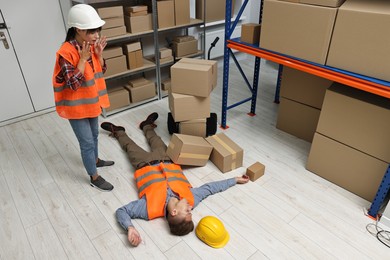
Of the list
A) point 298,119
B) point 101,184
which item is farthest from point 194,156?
point 298,119

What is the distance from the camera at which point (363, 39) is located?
1748 millimetres

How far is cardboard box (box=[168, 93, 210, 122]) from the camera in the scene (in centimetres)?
256

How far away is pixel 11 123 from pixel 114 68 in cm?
131

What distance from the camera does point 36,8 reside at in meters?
A: 2.87

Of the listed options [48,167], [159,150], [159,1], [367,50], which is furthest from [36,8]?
[367,50]

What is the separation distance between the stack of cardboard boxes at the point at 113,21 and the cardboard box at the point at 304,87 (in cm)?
173

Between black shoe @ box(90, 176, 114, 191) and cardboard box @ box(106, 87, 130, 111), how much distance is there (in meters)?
1.22

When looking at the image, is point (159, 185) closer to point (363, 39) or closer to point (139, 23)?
point (363, 39)

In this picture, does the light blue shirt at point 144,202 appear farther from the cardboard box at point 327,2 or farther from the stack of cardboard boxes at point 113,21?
the stack of cardboard boxes at point 113,21

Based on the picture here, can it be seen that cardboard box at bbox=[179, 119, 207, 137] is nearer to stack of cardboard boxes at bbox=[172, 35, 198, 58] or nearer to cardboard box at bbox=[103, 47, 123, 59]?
cardboard box at bbox=[103, 47, 123, 59]

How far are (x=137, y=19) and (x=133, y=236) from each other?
226cm

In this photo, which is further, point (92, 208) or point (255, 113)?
point (255, 113)

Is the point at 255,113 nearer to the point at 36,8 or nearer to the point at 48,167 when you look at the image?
the point at 48,167

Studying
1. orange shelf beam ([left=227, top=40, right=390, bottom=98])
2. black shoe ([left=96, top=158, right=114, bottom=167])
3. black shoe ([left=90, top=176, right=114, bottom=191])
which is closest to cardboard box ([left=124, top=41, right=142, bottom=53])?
orange shelf beam ([left=227, top=40, right=390, bottom=98])
